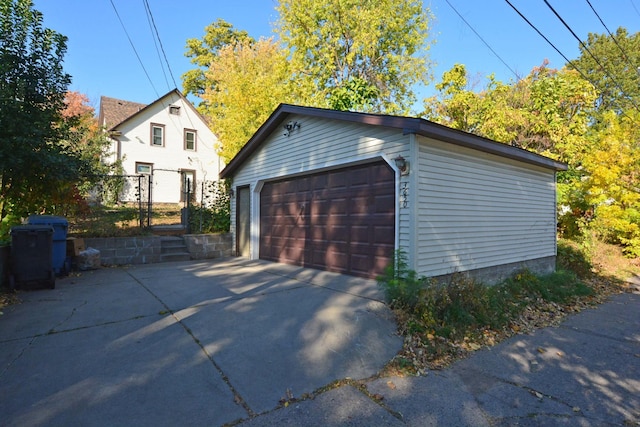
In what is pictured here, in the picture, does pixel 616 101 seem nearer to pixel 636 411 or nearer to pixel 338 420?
pixel 636 411

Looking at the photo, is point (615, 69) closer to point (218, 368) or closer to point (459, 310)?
point (459, 310)

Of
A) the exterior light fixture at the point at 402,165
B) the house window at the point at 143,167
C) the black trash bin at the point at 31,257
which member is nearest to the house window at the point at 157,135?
the house window at the point at 143,167

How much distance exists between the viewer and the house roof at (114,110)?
19.7m

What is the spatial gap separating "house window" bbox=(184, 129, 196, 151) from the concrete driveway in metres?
15.7

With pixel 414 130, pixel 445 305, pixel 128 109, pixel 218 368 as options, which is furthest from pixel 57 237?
pixel 128 109

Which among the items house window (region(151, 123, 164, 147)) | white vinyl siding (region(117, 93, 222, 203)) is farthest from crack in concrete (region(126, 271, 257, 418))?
house window (region(151, 123, 164, 147))

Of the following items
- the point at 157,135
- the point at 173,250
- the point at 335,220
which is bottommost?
the point at 173,250

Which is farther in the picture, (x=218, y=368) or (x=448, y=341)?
(x=448, y=341)

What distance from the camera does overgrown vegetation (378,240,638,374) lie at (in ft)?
13.1

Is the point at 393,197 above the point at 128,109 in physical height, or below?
below

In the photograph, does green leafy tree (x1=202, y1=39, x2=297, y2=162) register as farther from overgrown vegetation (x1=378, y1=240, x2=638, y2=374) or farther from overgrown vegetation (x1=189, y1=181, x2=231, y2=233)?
overgrown vegetation (x1=378, y1=240, x2=638, y2=374)

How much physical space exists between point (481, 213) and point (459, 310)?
8.62ft

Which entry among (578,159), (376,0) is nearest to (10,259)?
(578,159)

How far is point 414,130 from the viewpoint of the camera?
17.2 ft
